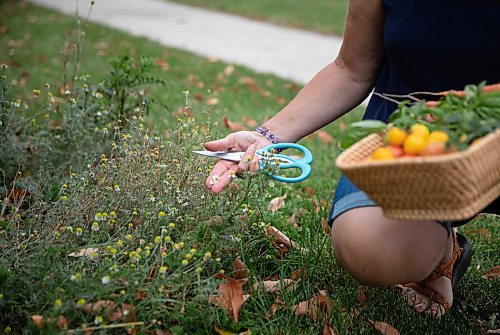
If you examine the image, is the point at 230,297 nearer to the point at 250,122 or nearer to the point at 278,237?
the point at 278,237

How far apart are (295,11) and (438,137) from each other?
931 cm

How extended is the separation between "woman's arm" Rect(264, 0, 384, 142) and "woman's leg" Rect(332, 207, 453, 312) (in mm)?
416

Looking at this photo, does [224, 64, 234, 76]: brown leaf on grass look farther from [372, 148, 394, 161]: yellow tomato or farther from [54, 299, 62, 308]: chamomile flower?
[372, 148, 394, 161]: yellow tomato

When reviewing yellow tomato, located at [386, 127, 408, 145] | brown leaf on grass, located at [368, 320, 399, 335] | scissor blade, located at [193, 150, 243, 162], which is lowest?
brown leaf on grass, located at [368, 320, 399, 335]

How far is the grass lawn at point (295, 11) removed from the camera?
9234mm

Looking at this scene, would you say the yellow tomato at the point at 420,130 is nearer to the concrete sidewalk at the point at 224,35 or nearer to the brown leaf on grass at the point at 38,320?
the brown leaf on grass at the point at 38,320

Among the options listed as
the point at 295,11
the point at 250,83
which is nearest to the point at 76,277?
the point at 250,83

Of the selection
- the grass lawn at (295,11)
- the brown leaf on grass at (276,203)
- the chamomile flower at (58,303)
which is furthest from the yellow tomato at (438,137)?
the grass lawn at (295,11)

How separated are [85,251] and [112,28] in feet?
21.7

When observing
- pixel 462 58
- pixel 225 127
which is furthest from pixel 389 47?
pixel 225 127

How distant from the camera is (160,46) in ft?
23.7

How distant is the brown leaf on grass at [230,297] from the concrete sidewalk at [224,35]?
4017mm

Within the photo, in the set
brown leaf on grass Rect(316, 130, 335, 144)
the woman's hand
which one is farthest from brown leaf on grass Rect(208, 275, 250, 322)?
brown leaf on grass Rect(316, 130, 335, 144)

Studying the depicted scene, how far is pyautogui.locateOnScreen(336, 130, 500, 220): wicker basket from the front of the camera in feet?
4.58
